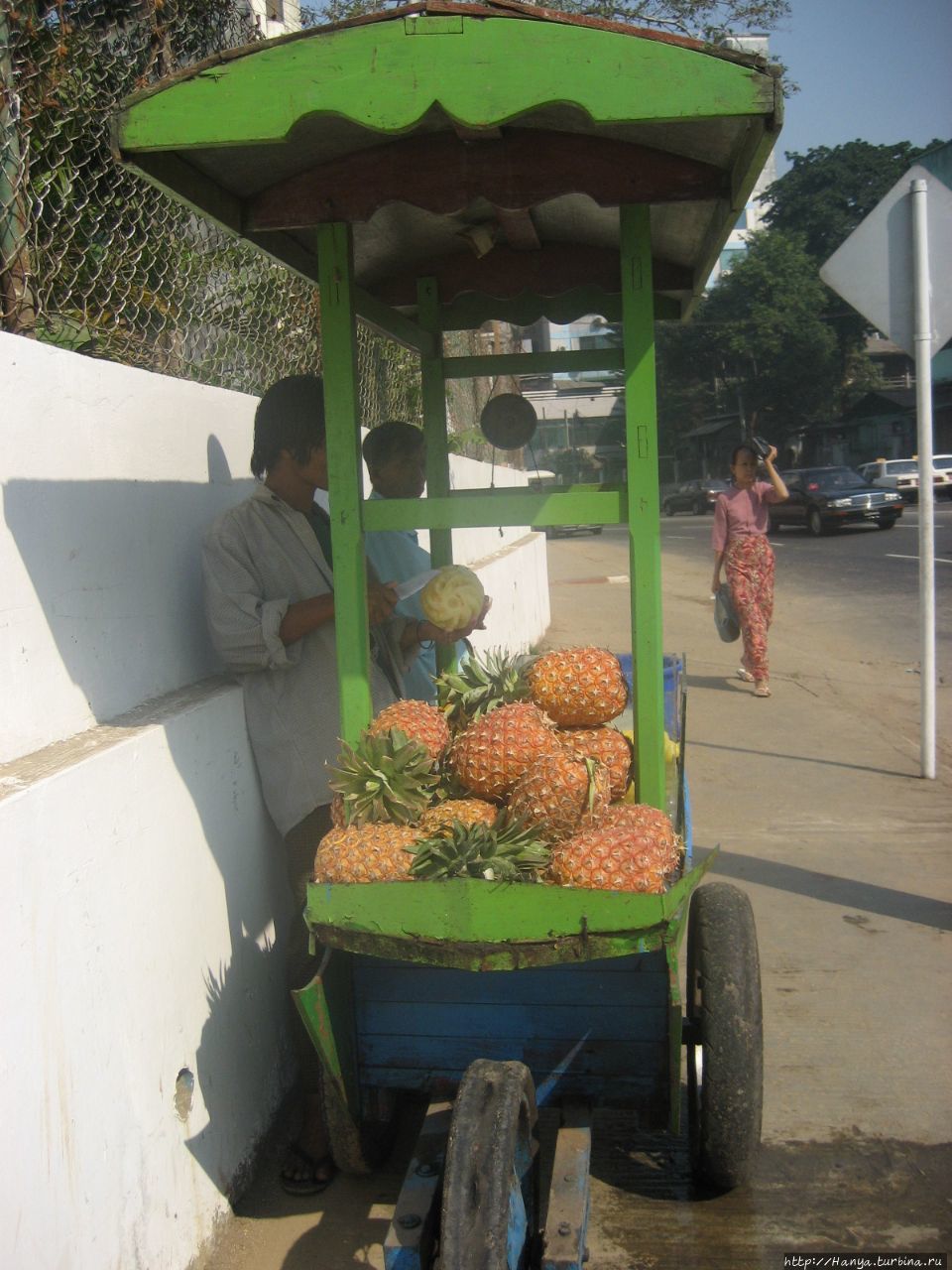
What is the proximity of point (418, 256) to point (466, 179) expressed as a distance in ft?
3.98

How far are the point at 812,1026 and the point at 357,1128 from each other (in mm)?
1942

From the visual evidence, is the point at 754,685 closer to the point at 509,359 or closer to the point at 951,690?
the point at 951,690

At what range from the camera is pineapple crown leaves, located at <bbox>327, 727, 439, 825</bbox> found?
8.96 feet

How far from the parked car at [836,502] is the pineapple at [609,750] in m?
27.2

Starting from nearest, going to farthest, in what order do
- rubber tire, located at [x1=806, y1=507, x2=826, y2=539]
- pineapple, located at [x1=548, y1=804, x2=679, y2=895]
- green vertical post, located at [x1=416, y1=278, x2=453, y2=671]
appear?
pineapple, located at [x1=548, y1=804, x2=679, y2=895] → green vertical post, located at [x1=416, y1=278, x2=453, y2=671] → rubber tire, located at [x1=806, y1=507, x2=826, y2=539]

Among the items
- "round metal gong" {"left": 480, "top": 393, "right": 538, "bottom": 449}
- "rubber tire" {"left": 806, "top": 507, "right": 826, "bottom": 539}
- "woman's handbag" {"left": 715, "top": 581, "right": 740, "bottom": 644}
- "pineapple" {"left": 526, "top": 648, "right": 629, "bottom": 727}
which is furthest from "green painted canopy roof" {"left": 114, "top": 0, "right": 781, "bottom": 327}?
"rubber tire" {"left": 806, "top": 507, "right": 826, "bottom": 539}

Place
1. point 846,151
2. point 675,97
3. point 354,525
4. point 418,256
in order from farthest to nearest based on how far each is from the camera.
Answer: point 846,151, point 418,256, point 354,525, point 675,97

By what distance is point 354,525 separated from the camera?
3025 mm

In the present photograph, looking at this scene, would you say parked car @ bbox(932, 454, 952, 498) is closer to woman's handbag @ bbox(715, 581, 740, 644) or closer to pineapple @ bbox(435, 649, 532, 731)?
woman's handbag @ bbox(715, 581, 740, 644)

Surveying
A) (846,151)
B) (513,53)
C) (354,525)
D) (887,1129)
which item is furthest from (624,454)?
(846,151)

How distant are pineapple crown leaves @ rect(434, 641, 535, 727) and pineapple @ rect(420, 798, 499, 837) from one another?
43 cm

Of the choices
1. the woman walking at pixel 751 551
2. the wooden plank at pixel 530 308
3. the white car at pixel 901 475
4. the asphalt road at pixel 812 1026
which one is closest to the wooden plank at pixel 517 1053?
the asphalt road at pixel 812 1026

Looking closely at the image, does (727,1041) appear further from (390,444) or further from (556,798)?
(390,444)

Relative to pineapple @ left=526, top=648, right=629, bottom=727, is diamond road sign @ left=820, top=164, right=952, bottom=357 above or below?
above
